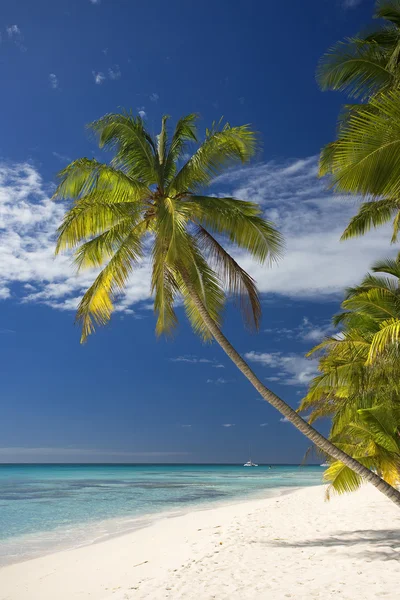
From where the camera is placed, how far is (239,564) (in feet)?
28.0

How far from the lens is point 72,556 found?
12.0m

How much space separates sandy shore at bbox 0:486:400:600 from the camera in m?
7.02

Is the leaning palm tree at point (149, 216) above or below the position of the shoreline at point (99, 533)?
above

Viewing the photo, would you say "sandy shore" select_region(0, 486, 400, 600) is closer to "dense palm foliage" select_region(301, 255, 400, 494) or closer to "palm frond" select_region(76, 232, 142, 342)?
"dense palm foliage" select_region(301, 255, 400, 494)

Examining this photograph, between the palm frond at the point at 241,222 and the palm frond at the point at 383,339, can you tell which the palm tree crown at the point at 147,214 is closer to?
the palm frond at the point at 241,222

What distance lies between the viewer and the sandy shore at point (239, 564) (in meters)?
7.02

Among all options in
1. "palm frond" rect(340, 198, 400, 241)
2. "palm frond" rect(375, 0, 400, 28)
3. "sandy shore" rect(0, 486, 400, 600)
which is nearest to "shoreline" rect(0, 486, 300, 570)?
"sandy shore" rect(0, 486, 400, 600)

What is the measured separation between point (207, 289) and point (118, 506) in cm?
1867

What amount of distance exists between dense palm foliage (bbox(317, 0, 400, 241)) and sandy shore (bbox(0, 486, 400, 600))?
4.96 meters

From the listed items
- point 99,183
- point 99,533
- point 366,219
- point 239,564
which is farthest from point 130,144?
point 99,533

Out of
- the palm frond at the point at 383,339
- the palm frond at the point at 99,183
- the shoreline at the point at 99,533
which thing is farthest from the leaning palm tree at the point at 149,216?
the shoreline at the point at 99,533

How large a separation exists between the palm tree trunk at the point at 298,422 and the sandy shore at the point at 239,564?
1179 millimetres

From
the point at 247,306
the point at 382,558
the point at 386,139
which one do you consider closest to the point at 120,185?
the point at 247,306

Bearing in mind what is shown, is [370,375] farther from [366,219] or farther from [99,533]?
[99,533]
